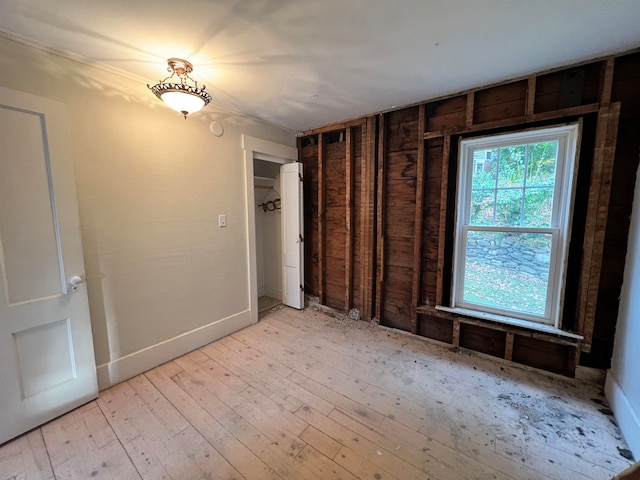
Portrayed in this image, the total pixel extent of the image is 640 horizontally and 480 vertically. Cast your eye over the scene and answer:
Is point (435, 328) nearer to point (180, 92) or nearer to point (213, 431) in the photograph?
point (213, 431)

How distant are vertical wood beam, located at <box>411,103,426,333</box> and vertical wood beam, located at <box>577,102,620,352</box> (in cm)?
121

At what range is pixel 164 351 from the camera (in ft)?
7.60

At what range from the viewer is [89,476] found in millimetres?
1337

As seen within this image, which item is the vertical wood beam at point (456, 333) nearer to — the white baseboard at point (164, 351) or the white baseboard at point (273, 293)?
the white baseboard at point (164, 351)

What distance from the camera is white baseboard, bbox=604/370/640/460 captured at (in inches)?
56.5

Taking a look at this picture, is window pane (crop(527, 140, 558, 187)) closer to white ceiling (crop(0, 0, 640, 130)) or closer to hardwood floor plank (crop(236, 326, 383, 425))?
white ceiling (crop(0, 0, 640, 130))

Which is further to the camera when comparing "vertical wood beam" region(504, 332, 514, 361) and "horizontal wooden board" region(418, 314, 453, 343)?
"horizontal wooden board" region(418, 314, 453, 343)

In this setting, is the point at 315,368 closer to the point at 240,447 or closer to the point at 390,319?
the point at 240,447

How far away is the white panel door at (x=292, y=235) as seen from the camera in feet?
11.0

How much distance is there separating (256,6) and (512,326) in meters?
2.97

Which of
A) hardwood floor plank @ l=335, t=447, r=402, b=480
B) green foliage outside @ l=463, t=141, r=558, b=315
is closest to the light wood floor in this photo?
hardwood floor plank @ l=335, t=447, r=402, b=480

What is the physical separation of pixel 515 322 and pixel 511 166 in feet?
4.46

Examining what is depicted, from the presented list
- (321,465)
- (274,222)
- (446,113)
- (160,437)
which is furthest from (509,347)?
(274,222)

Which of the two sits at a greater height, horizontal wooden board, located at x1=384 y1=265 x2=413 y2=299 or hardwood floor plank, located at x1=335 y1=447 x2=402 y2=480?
horizontal wooden board, located at x1=384 y1=265 x2=413 y2=299
